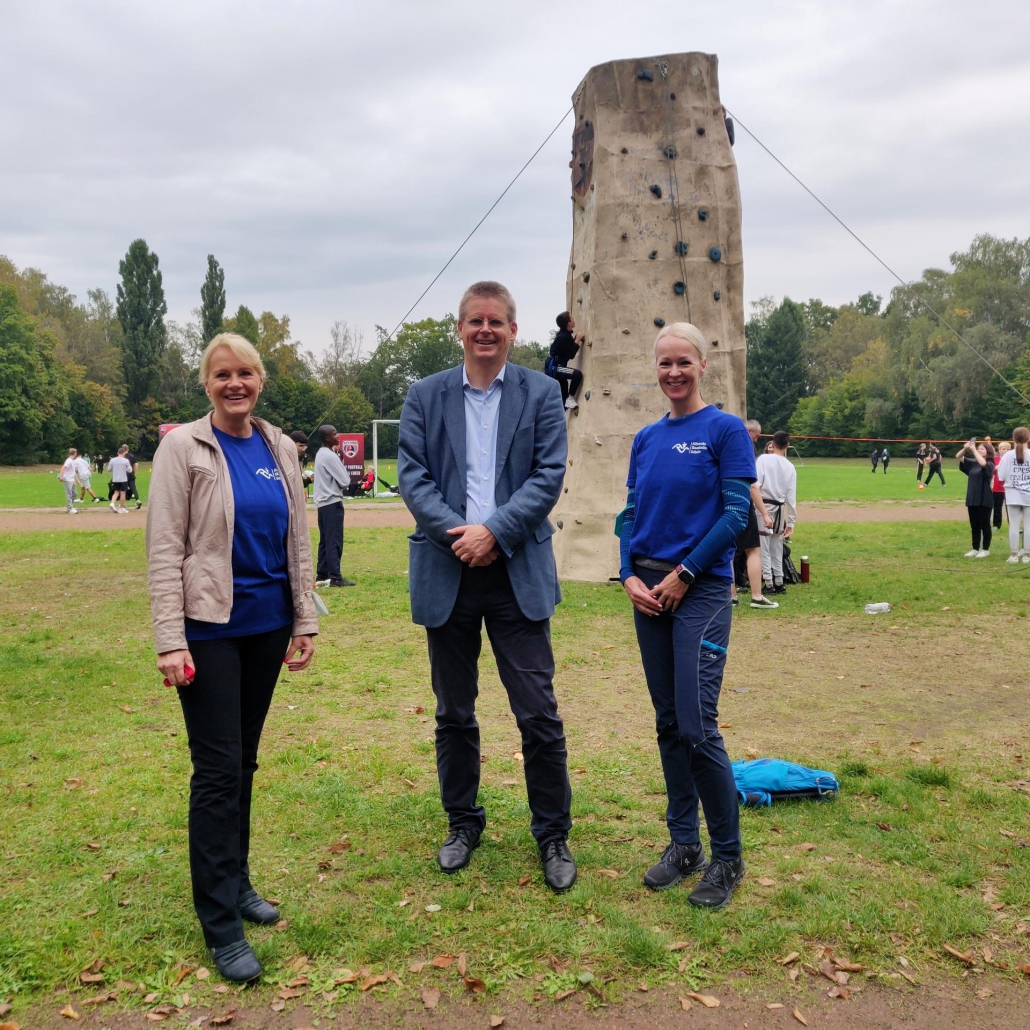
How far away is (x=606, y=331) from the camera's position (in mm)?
11289

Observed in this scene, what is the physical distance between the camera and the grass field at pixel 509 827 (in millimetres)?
3395

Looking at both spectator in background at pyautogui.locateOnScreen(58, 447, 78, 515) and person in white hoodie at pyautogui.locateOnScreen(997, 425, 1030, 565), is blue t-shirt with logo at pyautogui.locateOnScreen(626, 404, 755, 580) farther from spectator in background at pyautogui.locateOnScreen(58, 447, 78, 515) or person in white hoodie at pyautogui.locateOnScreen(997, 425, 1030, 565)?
spectator in background at pyautogui.locateOnScreen(58, 447, 78, 515)

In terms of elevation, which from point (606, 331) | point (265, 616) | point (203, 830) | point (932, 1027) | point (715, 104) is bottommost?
point (932, 1027)

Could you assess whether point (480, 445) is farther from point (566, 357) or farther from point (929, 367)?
point (929, 367)

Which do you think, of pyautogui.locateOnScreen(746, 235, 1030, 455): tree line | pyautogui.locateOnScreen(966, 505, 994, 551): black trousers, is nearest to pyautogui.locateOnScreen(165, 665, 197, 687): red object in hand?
pyautogui.locateOnScreen(966, 505, 994, 551): black trousers

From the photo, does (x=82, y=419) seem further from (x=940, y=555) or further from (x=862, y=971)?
(x=862, y=971)

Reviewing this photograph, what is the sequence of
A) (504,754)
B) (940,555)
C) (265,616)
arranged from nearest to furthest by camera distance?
(265,616) < (504,754) < (940,555)

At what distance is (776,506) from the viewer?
37.1 feet

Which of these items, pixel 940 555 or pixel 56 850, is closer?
pixel 56 850

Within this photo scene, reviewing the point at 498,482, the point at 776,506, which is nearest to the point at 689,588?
the point at 498,482

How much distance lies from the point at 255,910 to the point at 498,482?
1.87m

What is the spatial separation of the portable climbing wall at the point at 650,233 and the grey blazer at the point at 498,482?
739 centimetres

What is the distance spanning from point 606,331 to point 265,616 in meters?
8.42

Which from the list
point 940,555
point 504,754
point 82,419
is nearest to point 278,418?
point 82,419
